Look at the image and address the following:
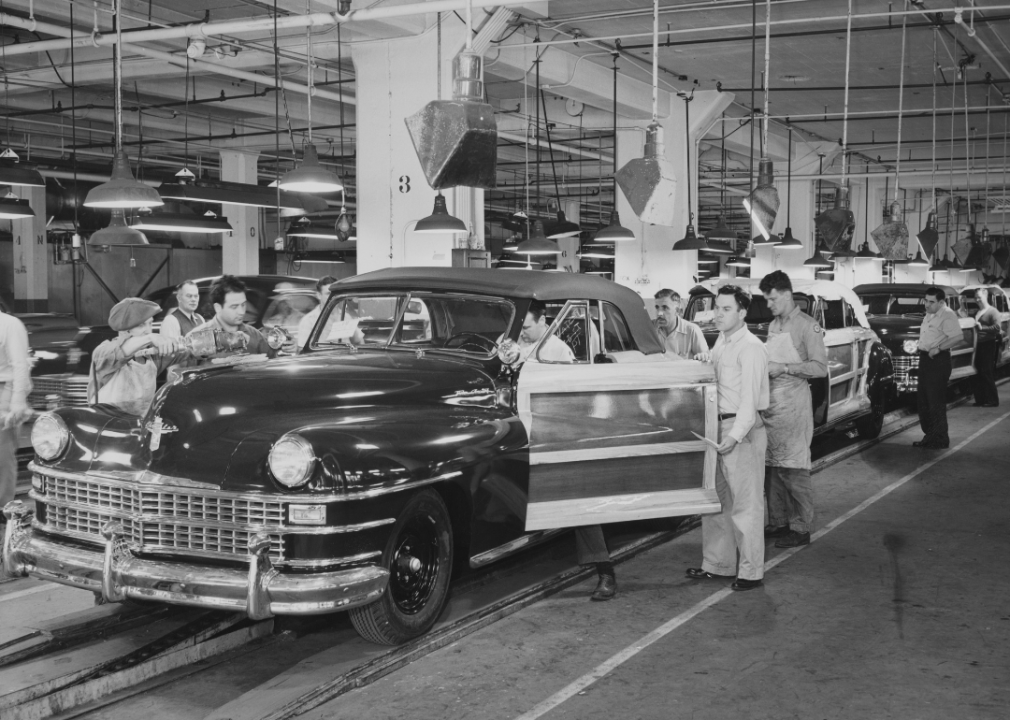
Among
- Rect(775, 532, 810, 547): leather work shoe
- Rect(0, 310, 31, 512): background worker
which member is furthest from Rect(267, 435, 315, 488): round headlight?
Rect(775, 532, 810, 547): leather work shoe

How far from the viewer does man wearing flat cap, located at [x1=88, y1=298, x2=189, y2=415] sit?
644cm

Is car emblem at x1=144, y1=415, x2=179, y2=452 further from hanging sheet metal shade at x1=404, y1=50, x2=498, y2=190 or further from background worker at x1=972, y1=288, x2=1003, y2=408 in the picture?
background worker at x1=972, y1=288, x2=1003, y2=408

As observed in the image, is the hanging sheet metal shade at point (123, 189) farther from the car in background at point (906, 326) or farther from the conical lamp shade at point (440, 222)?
the car in background at point (906, 326)

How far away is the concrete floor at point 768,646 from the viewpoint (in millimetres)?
4531

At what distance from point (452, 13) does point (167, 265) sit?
16.2 meters

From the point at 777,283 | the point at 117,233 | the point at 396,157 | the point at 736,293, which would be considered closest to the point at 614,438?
the point at 736,293

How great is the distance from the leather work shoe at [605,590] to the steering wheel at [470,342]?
1441 mm

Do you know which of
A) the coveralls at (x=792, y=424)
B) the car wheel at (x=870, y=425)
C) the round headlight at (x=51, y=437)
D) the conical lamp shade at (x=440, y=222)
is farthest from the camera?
the car wheel at (x=870, y=425)

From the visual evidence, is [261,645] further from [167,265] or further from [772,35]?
[167,265]

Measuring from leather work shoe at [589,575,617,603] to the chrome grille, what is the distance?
6.88ft

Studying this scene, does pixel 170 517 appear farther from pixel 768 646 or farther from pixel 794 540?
pixel 794 540

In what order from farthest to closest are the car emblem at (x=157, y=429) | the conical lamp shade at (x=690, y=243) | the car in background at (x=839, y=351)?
the conical lamp shade at (x=690, y=243) < the car in background at (x=839, y=351) < the car emblem at (x=157, y=429)

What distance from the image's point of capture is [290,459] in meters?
4.57

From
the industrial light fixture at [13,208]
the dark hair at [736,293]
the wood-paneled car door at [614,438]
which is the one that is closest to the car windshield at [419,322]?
the wood-paneled car door at [614,438]
